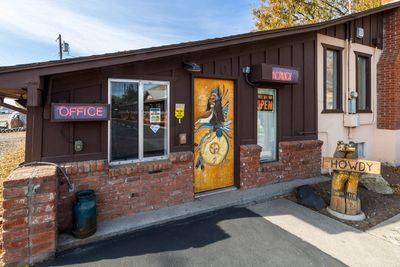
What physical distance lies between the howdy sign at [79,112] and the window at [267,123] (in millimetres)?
3488

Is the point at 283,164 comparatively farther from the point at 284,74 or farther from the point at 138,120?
the point at 138,120

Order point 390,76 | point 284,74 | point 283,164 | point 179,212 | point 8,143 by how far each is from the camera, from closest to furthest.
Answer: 1. point 179,212
2. point 284,74
3. point 283,164
4. point 390,76
5. point 8,143

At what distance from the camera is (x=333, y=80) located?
7273 mm

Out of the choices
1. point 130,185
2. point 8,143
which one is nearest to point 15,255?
point 130,185

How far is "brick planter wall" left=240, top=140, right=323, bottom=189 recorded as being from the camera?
546cm

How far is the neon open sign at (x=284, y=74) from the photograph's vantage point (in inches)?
212

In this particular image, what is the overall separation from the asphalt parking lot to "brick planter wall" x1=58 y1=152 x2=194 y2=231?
574mm

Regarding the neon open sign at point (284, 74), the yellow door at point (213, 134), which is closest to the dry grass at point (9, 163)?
the yellow door at point (213, 134)

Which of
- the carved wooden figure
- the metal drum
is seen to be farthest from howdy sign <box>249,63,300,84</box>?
the metal drum

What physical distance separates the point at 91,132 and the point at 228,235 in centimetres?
264

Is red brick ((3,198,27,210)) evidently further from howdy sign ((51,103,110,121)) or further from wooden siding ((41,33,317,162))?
howdy sign ((51,103,110,121))

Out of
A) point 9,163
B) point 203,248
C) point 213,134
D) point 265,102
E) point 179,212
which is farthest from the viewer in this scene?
point 9,163

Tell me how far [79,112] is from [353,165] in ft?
14.8

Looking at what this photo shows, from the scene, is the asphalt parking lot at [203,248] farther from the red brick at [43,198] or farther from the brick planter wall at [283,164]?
the brick planter wall at [283,164]
